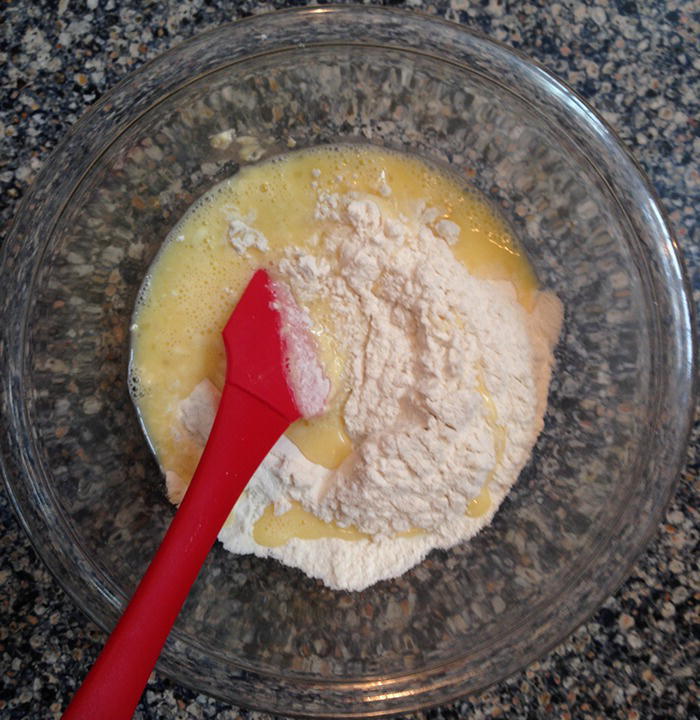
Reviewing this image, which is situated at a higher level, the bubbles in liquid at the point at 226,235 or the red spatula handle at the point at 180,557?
the bubbles in liquid at the point at 226,235

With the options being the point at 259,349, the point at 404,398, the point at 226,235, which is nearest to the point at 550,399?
the point at 404,398

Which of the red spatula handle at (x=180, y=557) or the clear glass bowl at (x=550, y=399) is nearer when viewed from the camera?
the red spatula handle at (x=180, y=557)

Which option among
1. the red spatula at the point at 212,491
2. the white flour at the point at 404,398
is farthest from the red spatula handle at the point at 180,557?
the white flour at the point at 404,398

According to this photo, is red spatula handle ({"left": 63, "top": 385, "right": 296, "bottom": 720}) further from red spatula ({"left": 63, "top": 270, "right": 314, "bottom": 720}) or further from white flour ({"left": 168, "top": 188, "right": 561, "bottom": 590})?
white flour ({"left": 168, "top": 188, "right": 561, "bottom": 590})

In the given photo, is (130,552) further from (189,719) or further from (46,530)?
(189,719)

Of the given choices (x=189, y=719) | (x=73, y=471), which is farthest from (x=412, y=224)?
(x=189, y=719)

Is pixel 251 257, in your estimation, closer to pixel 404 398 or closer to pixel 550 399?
pixel 404 398

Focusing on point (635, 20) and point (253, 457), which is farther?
point (635, 20)

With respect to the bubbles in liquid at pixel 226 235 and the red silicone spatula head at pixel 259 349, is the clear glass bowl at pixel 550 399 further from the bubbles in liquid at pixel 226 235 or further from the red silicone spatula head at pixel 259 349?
the red silicone spatula head at pixel 259 349
